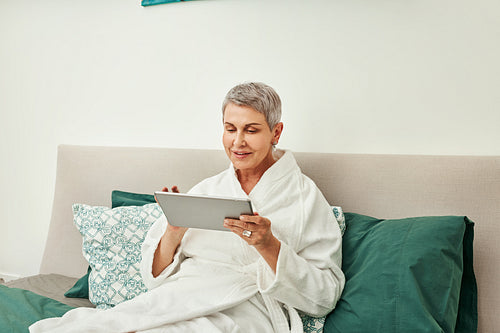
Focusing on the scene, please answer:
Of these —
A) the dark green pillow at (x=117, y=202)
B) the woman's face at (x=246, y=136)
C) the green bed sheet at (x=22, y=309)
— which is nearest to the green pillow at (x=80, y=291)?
the dark green pillow at (x=117, y=202)

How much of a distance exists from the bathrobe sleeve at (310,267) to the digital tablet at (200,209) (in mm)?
201

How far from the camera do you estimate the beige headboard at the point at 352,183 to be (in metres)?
1.56

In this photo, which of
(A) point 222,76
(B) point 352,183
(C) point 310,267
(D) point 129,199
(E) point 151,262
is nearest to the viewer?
(C) point 310,267

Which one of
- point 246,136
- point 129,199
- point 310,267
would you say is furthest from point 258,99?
point 129,199

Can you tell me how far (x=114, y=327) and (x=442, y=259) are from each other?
978mm

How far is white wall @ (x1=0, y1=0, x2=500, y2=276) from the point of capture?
70.2 inches

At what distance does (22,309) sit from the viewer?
5.32ft

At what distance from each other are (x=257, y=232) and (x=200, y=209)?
0.18 meters

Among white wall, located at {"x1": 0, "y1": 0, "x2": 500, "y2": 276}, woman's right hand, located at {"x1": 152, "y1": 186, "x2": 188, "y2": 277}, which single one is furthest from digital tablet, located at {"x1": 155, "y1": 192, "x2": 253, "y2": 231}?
white wall, located at {"x1": 0, "y1": 0, "x2": 500, "y2": 276}

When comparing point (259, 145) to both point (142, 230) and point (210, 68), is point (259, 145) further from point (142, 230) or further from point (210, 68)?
point (210, 68)

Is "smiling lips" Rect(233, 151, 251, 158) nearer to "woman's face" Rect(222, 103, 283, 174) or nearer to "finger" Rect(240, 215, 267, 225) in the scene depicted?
"woman's face" Rect(222, 103, 283, 174)

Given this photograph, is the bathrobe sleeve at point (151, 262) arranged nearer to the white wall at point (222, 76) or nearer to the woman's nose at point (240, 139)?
the woman's nose at point (240, 139)

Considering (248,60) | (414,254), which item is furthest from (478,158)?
(248,60)

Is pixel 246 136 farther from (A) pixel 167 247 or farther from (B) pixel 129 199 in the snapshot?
(B) pixel 129 199
